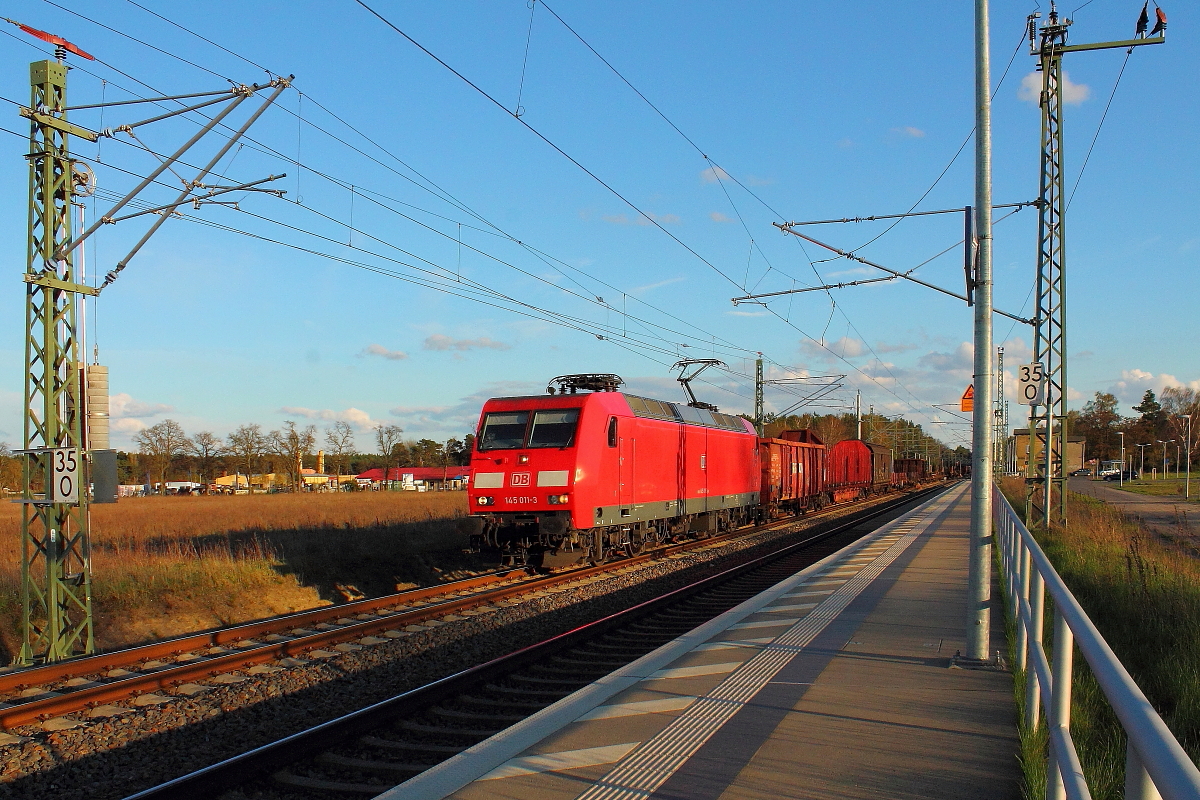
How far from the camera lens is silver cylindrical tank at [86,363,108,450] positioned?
37.8 feet

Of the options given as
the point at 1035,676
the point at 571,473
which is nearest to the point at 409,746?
the point at 1035,676

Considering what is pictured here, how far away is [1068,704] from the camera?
3.68 meters

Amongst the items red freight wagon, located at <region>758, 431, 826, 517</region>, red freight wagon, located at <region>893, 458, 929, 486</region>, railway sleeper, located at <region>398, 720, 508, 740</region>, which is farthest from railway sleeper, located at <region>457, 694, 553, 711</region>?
red freight wagon, located at <region>893, 458, 929, 486</region>

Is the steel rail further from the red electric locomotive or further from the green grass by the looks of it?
the green grass

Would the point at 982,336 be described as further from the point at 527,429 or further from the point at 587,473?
the point at 527,429

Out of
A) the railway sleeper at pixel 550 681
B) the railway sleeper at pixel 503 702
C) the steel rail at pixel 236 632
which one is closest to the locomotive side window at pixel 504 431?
Result: the steel rail at pixel 236 632

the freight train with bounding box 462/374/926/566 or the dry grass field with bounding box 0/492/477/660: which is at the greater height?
the freight train with bounding box 462/374/926/566

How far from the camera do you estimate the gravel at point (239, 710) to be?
623cm

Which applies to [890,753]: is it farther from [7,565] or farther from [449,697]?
[7,565]

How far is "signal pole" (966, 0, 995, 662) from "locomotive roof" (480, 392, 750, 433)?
900cm

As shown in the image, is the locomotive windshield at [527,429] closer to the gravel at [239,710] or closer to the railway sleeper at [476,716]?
the gravel at [239,710]

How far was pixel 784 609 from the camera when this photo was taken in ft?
33.4

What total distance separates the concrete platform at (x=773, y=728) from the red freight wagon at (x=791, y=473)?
20677mm

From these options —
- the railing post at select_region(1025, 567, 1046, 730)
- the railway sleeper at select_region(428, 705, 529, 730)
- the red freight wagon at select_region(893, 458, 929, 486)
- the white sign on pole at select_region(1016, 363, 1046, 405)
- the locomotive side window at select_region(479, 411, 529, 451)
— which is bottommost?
the red freight wagon at select_region(893, 458, 929, 486)
